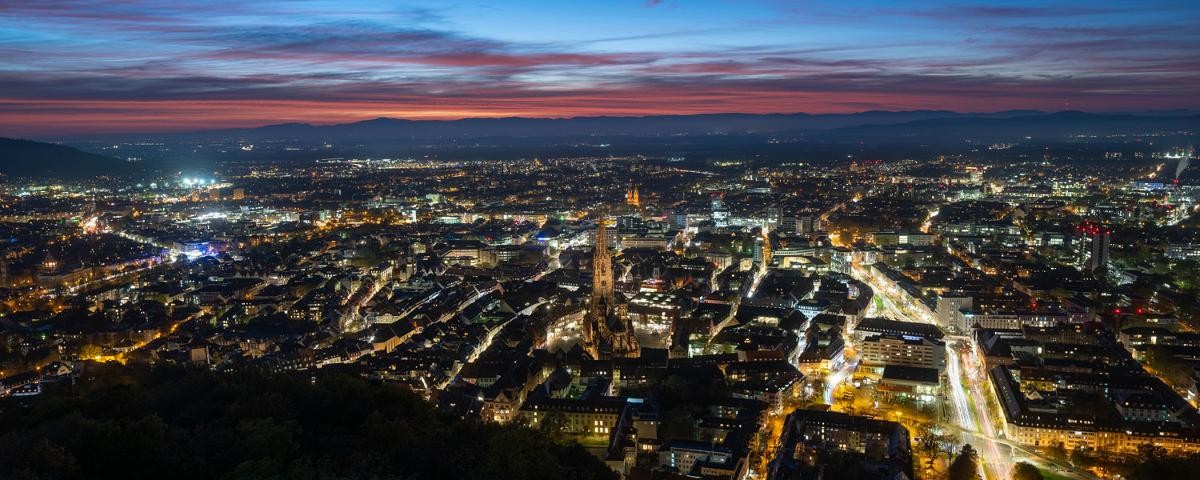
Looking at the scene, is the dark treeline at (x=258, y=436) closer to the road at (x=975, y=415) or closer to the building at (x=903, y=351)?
the road at (x=975, y=415)

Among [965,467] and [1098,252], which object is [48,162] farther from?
[965,467]

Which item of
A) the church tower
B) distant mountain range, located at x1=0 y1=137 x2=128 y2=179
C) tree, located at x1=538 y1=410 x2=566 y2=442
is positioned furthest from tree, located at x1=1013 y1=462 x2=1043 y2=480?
distant mountain range, located at x1=0 y1=137 x2=128 y2=179

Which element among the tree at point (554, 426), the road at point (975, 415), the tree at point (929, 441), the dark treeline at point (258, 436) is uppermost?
the dark treeline at point (258, 436)

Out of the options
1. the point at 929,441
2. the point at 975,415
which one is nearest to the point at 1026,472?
the point at 929,441

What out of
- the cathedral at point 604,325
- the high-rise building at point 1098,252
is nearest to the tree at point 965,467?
the cathedral at point 604,325

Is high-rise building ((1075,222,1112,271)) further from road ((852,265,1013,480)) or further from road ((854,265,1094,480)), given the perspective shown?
road ((852,265,1013,480))

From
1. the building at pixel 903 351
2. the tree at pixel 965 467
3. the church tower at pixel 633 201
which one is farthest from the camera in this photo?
the church tower at pixel 633 201

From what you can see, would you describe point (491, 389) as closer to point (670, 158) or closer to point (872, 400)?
point (872, 400)
